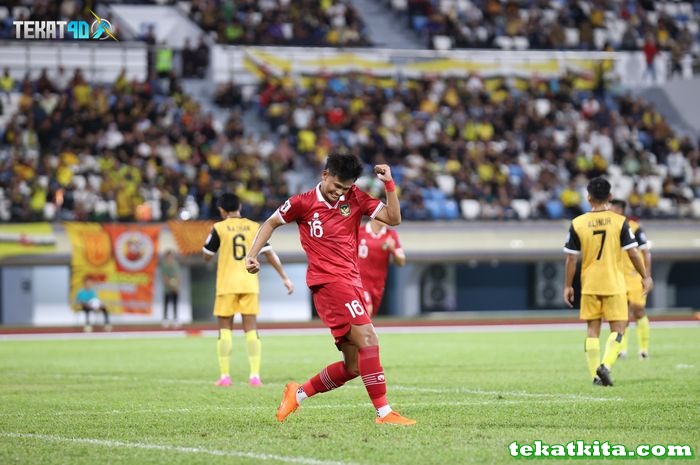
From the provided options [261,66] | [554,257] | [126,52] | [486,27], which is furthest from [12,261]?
[486,27]

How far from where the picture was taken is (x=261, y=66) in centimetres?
4409

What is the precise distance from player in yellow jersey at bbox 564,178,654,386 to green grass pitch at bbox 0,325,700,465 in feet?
1.63

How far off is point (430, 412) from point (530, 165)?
102ft

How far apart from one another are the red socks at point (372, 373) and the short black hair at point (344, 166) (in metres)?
1.48

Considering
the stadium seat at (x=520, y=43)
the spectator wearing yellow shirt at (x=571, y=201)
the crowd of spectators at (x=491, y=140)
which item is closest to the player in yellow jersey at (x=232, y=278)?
the crowd of spectators at (x=491, y=140)

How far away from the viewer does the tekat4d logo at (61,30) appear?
3660 centimetres

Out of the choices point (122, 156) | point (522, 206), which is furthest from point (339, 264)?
point (522, 206)

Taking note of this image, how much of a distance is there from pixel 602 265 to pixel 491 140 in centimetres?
2846

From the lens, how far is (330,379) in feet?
38.1

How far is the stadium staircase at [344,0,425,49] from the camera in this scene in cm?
4769

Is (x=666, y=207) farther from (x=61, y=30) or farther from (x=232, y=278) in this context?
(x=232, y=278)

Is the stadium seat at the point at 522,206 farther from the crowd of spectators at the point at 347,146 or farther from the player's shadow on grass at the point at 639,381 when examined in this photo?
the player's shadow on grass at the point at 639,381

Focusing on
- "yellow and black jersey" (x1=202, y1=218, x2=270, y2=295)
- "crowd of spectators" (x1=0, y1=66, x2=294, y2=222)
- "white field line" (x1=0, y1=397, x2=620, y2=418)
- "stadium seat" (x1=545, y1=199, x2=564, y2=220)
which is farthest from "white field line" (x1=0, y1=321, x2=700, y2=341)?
"white field line" (x1=0, y1=397, x2=620, y2=418)

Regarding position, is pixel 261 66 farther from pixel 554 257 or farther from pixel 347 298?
pixel 347 298
